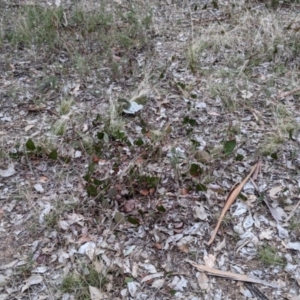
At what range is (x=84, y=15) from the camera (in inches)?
175

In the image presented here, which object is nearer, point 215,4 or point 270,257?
point 270,257

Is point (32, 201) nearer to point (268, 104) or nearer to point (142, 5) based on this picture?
point (268, 104)

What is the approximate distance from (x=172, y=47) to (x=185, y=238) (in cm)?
242

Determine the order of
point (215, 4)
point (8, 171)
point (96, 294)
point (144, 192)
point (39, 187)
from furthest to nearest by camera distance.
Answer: point (215, 4), point (8, 171), point (39, 187), point (144, 192), point (96, 294)

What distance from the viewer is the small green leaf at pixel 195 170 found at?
2.54 meters

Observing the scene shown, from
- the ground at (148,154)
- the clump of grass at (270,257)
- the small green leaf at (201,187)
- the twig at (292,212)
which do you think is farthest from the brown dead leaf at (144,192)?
the twig at (292,212)

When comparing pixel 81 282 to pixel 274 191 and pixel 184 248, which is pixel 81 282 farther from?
pixel 274 191

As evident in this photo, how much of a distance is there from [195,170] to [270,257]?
72 cm

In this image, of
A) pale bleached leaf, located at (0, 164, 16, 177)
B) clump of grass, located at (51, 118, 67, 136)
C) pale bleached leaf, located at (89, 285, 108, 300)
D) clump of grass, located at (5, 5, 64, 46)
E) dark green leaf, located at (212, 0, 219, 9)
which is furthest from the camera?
dark green leaf, located at (212, 0, 219, 9)

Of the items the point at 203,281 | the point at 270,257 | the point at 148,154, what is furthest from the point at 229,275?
the point at 148,154

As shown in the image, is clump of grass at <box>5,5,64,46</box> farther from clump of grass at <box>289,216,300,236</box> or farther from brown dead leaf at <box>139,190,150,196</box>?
clump of grass at <box>289,216,300,236</box>

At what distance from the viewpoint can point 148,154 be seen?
111 inches

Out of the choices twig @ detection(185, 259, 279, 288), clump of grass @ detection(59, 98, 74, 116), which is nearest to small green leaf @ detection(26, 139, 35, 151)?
clump of grass @ detection(59, 98, 74, 116)

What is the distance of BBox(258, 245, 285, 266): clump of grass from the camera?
7.11 feet
